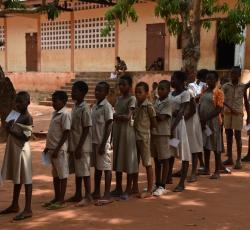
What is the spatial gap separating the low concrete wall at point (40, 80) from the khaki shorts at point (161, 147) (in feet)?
42.3

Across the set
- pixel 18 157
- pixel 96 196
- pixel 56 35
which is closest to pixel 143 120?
pixel 96 196

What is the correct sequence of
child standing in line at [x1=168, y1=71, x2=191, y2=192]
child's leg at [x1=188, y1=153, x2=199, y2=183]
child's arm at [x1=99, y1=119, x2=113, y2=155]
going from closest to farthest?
child's arm at [x1=99, y1=119, x2=113, y2=155] < child standing in line at [x1=168, y1=71, x2=191, y2=192] < child's leg at [x1=188, y1=153, x2=199, y2=183]

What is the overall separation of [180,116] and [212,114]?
2.61ft

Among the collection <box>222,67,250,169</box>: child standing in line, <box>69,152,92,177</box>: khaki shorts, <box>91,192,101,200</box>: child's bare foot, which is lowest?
<box>91,192,101,200</box>: child's bare foot

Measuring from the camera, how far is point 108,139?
15.1 feet

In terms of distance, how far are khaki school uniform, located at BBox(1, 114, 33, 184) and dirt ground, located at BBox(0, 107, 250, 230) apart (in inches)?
15.8

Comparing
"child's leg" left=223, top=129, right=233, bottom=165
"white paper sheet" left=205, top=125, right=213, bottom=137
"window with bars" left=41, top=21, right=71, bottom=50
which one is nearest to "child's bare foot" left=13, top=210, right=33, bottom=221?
"white paper sheet" left=205, top=125, right=213, bottom=137

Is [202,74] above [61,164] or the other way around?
above

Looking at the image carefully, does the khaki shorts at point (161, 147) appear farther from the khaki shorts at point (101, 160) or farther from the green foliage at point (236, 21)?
the green foliage at point (236, 21)

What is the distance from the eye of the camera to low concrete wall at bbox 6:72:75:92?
58.1 ft

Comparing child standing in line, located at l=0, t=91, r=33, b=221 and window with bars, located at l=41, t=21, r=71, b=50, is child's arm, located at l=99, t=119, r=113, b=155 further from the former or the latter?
window with bars, located at l=41, t=21, r=71, b=50

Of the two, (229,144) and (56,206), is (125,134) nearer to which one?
(56,206)

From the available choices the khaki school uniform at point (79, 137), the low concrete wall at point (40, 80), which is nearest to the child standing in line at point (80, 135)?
the khaki school uniform at point (79, 137)

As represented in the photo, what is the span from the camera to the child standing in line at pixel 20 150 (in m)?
4.07
